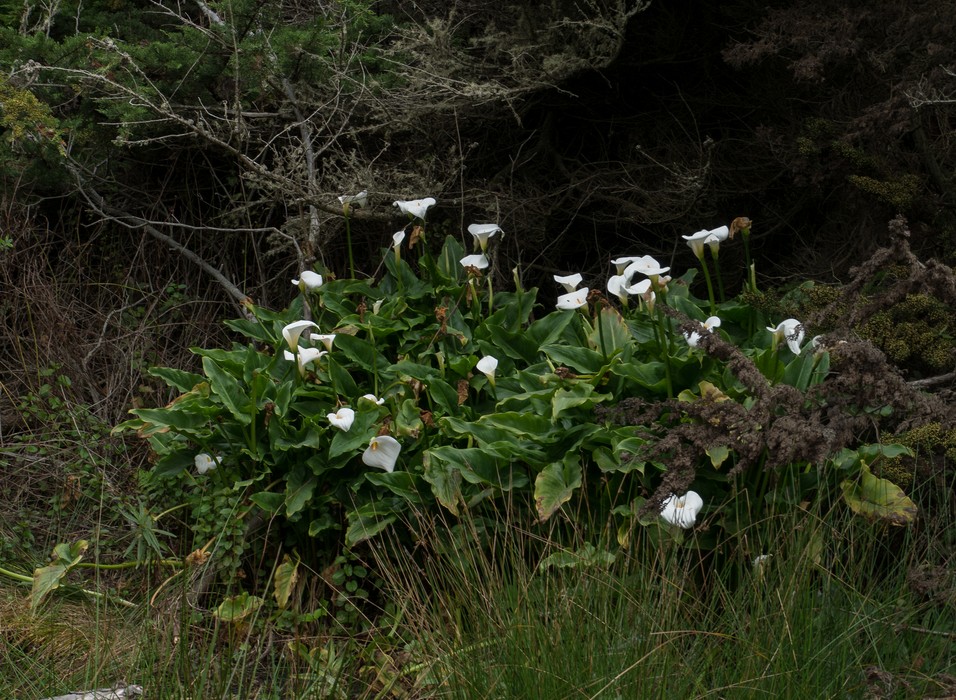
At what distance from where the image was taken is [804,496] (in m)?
3.15

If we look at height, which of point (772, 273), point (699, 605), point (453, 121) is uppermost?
point (453, 121)

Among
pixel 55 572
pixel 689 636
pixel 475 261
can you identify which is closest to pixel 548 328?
pixel 475 261

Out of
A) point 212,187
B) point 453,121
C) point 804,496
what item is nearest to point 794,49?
point 453,121

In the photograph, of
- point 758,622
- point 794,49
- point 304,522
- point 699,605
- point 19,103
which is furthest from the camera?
point 794,49

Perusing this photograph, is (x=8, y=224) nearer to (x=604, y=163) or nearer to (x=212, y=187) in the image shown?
(x=212, y=187)

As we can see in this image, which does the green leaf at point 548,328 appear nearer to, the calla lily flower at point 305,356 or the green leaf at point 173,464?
the calla lily flower at point 305,356

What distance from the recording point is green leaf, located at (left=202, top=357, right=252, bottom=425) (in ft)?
11.5

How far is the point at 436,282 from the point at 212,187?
214 centimetres

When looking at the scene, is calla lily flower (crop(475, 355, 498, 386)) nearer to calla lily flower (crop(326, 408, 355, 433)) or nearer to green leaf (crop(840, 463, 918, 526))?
calla lily flower (crop(326, 408, 355, 433))

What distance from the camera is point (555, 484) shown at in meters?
3.07

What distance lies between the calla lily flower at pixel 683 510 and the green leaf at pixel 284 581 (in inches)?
48.5

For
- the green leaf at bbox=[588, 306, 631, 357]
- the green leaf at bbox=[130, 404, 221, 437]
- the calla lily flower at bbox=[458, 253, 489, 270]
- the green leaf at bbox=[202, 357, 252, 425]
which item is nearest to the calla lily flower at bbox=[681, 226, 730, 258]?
the green leaf at bbox=[588, 306, 631, 357]

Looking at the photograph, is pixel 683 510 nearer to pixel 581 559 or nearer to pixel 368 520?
pixel 581 559

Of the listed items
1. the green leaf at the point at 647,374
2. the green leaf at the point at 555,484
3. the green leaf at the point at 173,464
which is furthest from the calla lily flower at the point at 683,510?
the green leaf at the point at 173,464
